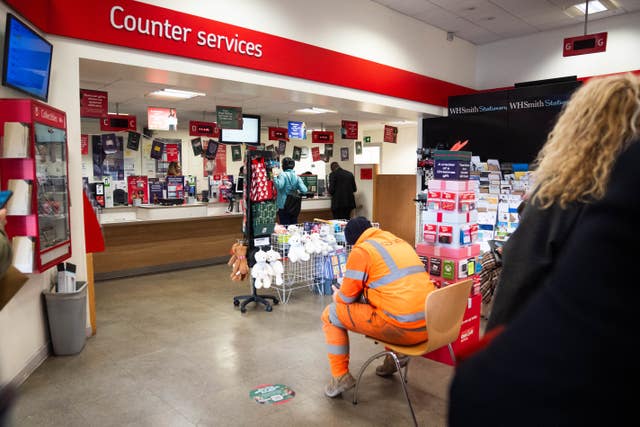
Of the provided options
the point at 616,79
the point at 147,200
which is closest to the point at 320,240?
the point at 147,200

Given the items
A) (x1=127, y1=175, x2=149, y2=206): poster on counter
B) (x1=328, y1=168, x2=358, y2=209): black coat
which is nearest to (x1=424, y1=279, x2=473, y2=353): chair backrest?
(x1=127, y1=175, x2=149, y2=206): poster on counter

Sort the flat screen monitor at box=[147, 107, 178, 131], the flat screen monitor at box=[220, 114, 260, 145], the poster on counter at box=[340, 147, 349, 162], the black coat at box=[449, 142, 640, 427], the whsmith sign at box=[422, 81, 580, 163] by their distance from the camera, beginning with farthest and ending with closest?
the poster on counter at box=[340, 147, 349, 162] → the flat screen monitor at box=[147, 107, 178, 131] → the flat screen monitor at box=[220, 114, 260, 145] → the whsmith sign at box=[422, 81, 580, 163] → the black coat at box=[449, 142, 640, 427]

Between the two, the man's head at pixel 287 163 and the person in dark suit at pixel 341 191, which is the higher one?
the man's head at pixel 287 163

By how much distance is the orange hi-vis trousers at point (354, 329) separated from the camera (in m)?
2.75

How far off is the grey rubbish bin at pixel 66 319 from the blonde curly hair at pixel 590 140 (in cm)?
387

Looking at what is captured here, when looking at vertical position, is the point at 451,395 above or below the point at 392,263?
above

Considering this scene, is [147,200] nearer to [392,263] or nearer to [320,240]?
[320,240]

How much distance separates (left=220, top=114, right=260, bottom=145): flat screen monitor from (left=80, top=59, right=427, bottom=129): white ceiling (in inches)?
14.8

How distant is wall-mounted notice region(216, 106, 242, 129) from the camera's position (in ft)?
22.0

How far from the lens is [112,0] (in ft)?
13.0

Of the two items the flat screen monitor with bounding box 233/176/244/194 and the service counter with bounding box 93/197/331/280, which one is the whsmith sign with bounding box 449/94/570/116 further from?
the service counter with bounding box 93/197/331/280

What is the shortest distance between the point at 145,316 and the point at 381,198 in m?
7.05

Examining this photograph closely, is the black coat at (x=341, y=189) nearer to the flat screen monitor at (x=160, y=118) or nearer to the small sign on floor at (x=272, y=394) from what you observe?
the flat screen monitor at (x=160, y=118)

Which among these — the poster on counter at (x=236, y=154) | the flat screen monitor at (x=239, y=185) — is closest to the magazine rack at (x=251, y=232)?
the flat screen monitor at (x=239, y=185)
